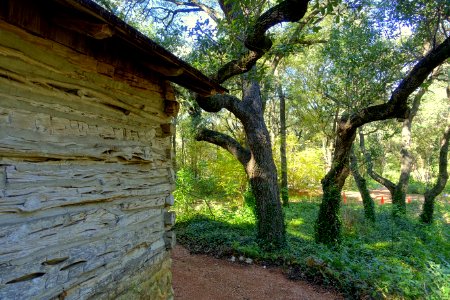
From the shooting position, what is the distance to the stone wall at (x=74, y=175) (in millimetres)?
2273

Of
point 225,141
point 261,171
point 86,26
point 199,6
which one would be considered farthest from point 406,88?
point 86,26

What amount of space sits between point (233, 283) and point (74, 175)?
15.0 feet

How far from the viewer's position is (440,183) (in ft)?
39.5

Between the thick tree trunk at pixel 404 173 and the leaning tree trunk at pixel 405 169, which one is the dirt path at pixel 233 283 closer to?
the leaning tree trunk at pixel 405 169

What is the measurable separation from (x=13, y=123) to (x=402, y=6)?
7.78m

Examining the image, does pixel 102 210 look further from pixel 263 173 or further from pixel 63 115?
pixel 263 173

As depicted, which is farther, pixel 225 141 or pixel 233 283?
pixel 225 141

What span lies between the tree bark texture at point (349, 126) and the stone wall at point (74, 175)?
5.01 meters

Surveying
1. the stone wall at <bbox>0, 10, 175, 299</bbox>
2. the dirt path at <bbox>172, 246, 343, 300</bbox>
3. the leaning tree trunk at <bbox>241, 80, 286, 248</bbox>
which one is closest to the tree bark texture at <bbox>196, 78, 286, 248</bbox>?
the leaning tree trunk at <bbox>241, 80, 286, 248</bbox>

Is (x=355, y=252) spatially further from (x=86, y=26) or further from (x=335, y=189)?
(x=86, y=26)

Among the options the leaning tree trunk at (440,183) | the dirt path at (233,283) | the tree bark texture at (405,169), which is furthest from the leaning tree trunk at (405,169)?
the dirt path at (233,283)

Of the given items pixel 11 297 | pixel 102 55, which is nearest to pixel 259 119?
pixel 102 55

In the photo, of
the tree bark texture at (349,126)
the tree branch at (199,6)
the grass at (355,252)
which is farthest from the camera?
the tree branch at (199,6)

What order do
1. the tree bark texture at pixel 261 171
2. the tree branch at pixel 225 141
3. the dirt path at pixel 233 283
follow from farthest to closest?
the tree branch at pixel 225 141
the tree bark texture at pixel 261 171
the dirt path at pixel 233 283
